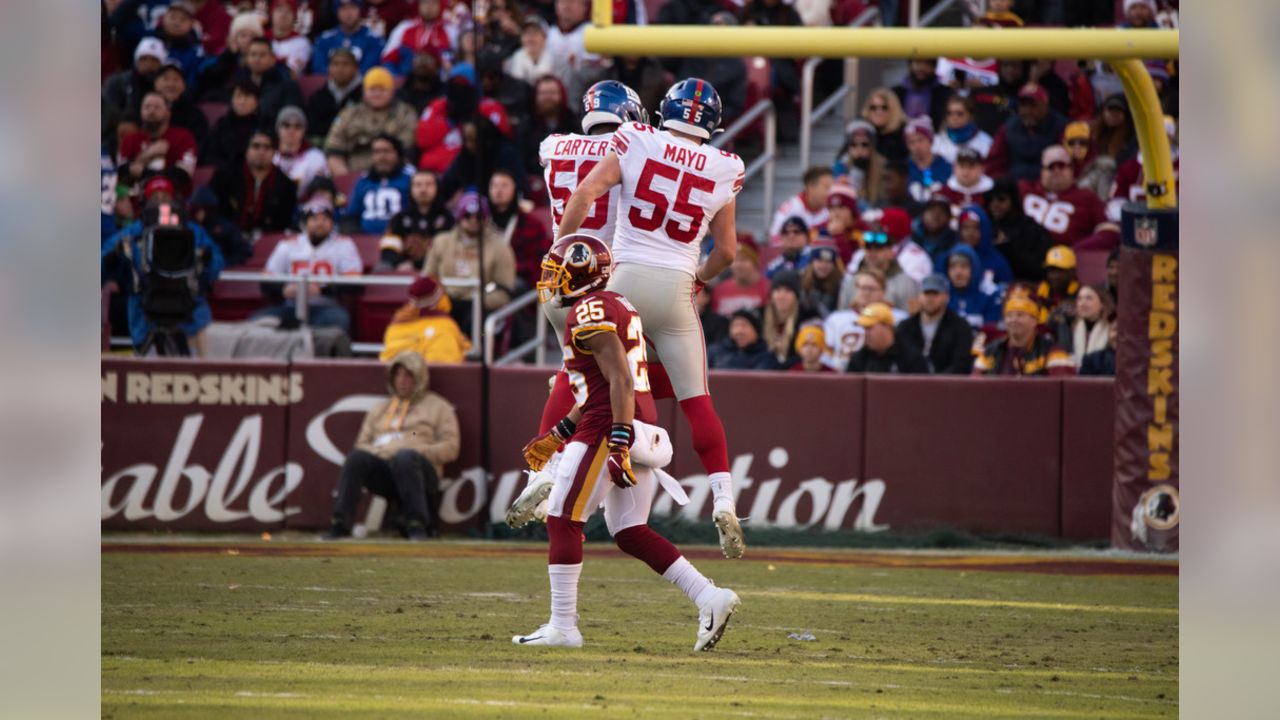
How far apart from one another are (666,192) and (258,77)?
964 cm

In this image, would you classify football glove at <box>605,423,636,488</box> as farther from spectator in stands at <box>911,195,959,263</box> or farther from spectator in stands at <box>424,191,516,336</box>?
spectator in stands at <box>911,195,959,263</box>

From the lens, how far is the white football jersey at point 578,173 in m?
8.51

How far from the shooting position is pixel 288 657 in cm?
688

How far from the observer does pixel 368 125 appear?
1617 centimetres

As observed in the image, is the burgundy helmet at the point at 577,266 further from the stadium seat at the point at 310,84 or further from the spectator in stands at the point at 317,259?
the stadium seat at the point at 310,84

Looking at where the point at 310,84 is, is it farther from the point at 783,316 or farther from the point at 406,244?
the point at 783,316

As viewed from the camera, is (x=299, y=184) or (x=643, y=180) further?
(x=299, y=184)

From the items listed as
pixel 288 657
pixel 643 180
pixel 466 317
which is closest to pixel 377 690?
pixel 288 657

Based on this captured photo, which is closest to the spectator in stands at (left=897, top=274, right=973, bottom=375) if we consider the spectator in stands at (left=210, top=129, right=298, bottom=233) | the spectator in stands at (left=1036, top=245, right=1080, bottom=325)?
the spectator in stands at (left=1036, top=245, right=1080, bottom=325)

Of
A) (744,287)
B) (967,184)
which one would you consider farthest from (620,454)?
(967,184)

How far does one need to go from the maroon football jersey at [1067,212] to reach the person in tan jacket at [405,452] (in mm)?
5110

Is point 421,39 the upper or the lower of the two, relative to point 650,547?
upper

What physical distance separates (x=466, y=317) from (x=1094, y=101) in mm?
5669
